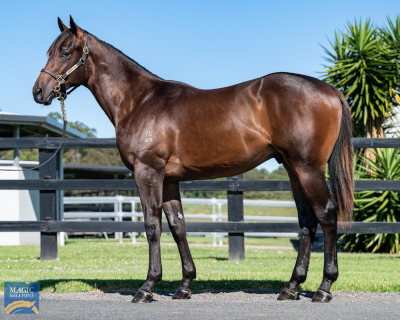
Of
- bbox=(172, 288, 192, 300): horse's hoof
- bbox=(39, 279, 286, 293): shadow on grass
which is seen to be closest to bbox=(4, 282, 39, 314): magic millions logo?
bbox=(39, 279, 286, 293): shadow on grass

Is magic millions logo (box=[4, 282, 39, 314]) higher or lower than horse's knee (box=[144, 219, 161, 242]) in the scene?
lower

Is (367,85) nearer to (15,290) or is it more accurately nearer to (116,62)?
(116,62)

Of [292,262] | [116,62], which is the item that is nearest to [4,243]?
[292,262]

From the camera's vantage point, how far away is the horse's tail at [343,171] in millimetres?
4469

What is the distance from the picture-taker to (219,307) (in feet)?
13.0

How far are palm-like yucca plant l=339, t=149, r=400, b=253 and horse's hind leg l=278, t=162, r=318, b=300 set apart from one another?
189 inches

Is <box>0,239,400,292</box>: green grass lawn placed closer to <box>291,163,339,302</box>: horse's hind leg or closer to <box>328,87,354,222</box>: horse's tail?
<box>291,163,339,302</box>: horse's hind leg

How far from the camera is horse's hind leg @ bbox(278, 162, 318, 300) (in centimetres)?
440

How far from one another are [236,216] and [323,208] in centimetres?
317

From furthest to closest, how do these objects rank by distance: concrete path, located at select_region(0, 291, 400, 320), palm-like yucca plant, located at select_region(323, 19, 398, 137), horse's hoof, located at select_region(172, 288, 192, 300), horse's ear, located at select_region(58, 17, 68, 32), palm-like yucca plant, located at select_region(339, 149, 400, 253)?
palm-like yucca plant, located at select_region(323, 19, 398, 137)
palm-like yucca plant, located at select_region(339, 149, 400, 253)
horse's ear, located at select_region(58, 17, 68, 32)
horse's hoof, located at select_region(172, 288, 192, 300)
concrete path, located at select_region(0, 291, 400, 320)

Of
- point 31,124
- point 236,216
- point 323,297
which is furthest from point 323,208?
point 31,124

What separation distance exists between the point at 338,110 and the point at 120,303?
2648 mm

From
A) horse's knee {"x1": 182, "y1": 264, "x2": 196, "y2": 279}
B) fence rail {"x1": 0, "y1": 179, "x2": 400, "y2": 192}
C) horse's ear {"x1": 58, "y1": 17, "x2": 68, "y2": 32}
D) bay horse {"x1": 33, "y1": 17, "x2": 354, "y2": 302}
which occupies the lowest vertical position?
horse's knee {"x1": 182, "y1": 264, "x2": 196, "y2": 279}

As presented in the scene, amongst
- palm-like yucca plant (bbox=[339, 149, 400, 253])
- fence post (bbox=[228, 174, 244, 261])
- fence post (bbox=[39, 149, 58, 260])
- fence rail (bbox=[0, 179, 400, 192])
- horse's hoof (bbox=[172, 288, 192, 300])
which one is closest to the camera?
horse's hoof (bbox=[172, 288, 192, 300])
